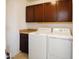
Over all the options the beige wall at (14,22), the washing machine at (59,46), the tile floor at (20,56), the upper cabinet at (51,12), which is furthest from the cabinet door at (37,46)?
the beige wall at (14,22)

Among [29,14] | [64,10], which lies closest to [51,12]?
[64,10]

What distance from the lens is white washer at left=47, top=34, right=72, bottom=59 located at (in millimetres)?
2487

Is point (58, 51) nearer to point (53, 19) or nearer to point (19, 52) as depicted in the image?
point (53, 19)

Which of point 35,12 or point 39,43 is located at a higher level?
point 35,12

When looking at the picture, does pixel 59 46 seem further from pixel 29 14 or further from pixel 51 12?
pixel 29 14

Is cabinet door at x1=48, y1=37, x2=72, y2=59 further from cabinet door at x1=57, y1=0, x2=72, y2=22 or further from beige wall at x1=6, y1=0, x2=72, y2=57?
beige wall at x1=6, y1=0, x2=72, y2=57

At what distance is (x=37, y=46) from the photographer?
3139 mm

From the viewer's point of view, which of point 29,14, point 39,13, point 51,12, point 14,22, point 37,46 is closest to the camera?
point 37,46

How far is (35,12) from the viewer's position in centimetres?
409

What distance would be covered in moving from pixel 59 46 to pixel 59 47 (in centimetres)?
2

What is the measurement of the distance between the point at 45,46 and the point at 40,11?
143 centimetres

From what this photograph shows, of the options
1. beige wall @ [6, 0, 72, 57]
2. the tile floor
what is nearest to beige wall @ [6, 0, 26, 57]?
beige wall @ [6, 0, 72, 57]

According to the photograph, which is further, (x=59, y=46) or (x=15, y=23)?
(x=15, y=23)
